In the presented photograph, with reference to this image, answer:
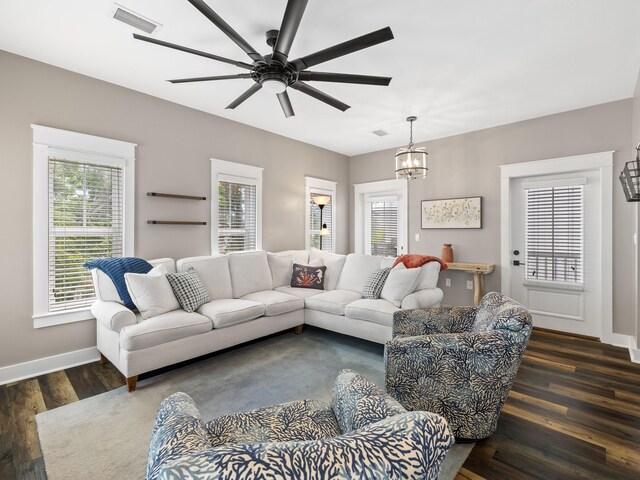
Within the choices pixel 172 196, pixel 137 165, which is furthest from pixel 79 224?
pixel 172 196

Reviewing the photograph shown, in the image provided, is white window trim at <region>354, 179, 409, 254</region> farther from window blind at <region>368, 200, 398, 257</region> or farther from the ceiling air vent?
the ceiling air vent

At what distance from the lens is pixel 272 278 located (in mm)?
4375

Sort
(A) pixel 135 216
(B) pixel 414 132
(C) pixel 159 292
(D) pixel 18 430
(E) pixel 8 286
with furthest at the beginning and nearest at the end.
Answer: (B) pixel 414 132 → (A) pixel 135 216 → (C) pixel 159 292 → (E) pixel 8 286 → (D) pixel 18 430

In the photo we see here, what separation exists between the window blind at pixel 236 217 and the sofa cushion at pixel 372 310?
1.88 metres

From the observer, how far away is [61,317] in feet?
9.82

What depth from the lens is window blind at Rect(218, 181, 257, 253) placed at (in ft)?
14.1

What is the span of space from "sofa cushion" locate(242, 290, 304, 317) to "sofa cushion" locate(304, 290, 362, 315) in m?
0.16

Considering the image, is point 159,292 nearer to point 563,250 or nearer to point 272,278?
point 272,278

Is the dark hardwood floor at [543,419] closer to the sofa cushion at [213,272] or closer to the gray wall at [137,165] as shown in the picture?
the gray wall at [137,165]

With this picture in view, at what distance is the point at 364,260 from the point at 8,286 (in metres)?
3.64

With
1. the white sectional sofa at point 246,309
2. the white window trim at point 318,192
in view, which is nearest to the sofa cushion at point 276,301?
the white sectional sofa at point 246,309

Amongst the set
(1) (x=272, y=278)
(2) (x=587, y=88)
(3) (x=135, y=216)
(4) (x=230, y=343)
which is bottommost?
(4) (x=230, y=343)

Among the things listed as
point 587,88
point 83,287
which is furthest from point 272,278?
point 587,88

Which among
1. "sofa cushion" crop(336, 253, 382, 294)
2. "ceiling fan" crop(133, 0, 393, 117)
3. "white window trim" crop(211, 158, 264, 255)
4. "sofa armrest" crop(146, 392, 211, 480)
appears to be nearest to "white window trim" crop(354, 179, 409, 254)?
"sofa cushion" crop(336, 253, 382, 294)
